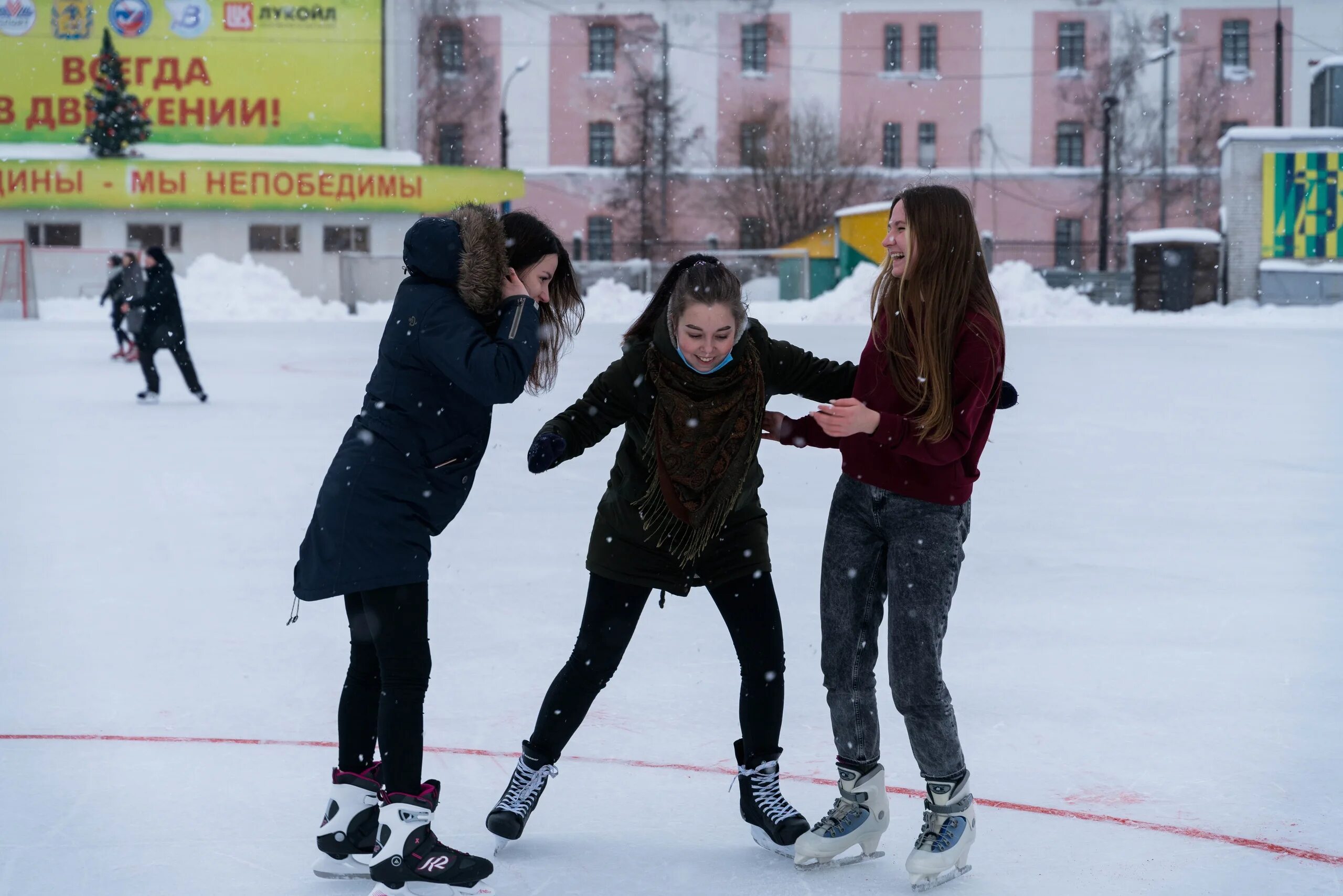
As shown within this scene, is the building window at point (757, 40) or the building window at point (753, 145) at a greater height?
the building window at point (757, 40)

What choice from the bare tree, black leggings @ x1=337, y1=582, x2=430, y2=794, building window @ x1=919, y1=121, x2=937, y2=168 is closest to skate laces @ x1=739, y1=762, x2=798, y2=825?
black leggings @ x1=337, y1=582, x2=430, y2=794

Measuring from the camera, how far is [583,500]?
7.00 m

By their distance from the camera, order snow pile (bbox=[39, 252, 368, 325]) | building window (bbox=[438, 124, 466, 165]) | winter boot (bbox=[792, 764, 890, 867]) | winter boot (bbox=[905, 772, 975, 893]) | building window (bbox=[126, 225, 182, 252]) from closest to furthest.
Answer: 1. winter boot (bbox=[905, 772, 975, 893])
2. winter boot (bbox=[792, 764, 890, 867])
3. snow pile (bbox=[39, 252, 368, 325])
4. building window (bbox=[126, 225, 182, 252])
5. building window (bbox=[438, 124, 466, 165])

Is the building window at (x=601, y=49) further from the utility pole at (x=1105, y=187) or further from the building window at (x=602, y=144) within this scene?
the utility pole at (x=1105, y=187)

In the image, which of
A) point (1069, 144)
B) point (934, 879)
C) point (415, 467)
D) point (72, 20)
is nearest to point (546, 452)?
point (415, 467)

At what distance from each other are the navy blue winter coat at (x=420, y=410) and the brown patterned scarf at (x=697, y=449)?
11.0 inches

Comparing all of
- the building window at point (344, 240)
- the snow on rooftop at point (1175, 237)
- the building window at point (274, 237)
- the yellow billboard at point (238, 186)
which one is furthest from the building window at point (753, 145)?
the snow on rooftop at point (1175, 237)

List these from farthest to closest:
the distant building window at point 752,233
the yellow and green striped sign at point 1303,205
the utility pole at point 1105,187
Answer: the distant building window at point 752,233
the utility pole at point 1105,187
the yellow and green striped sign at point 1303,205

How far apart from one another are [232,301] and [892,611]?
27.4 m

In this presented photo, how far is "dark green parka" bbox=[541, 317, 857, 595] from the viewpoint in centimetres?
273

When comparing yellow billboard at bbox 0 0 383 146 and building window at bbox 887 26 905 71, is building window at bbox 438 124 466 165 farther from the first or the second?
building window at bbox 887 26 905 71

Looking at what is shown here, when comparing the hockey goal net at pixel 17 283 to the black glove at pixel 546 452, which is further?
the hockey goal net at pixel 17 283

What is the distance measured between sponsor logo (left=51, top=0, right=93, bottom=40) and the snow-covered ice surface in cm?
3222

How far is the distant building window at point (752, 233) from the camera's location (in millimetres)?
43188
